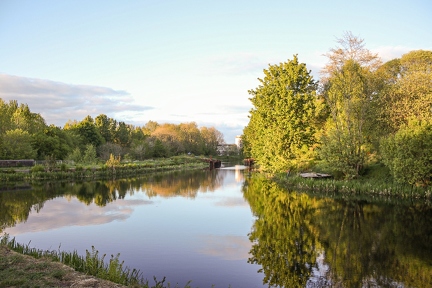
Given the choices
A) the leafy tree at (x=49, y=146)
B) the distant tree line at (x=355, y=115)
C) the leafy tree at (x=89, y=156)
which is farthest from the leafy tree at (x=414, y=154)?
the leafy tree at (x=49, y=146)

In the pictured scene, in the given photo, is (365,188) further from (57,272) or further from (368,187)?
(57,272)

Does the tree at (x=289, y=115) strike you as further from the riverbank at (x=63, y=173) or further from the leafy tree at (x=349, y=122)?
the riverbank at (x=63, y=173)

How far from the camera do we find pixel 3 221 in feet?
49.7

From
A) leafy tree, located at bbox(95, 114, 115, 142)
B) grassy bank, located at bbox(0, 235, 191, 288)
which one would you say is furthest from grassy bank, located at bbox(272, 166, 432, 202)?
leafy tree, located at bbox(95, 114, 115, 142)

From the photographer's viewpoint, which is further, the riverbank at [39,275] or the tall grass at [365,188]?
the tall grass at [365,188]

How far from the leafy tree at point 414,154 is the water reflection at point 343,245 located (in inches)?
132

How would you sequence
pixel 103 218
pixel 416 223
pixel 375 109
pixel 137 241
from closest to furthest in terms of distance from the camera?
1. pixel 137 241
2. pixel 416 223
3. pixel 103 218
4. pixel 375 109

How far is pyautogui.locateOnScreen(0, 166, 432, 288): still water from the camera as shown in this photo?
9016mm

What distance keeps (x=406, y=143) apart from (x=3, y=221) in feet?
75.1

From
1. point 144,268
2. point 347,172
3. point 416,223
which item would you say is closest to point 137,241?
point 144,268

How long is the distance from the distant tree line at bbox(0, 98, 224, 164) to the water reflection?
107 ft

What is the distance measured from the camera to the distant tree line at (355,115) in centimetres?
2225

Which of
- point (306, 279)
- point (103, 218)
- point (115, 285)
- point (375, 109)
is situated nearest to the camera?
point (115, 285)

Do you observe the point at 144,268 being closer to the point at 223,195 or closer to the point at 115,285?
the point at 115,285
